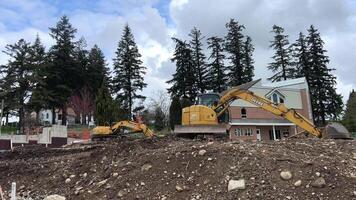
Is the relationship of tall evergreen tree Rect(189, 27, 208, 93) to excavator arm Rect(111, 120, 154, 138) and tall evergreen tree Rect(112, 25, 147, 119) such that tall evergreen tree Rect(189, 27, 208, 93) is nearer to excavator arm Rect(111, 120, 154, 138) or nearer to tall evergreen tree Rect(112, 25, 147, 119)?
tall evergreen tree Rect(112, 25, 147, 119)

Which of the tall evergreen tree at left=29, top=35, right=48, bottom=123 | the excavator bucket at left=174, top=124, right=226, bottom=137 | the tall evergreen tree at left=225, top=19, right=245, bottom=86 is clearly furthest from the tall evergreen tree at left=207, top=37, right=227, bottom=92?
the excavator bucket at left=174, top=124, right=226, bottom=137

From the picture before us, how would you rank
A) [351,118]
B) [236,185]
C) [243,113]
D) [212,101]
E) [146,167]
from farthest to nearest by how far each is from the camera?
[243,113]
[351,118]
[212,101]
[146,167]
[236,185]

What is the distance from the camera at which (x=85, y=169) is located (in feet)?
35.6

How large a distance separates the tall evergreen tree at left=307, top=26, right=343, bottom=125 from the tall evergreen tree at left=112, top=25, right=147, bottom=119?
21.9m

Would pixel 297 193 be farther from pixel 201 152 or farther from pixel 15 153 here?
pixel 15 153

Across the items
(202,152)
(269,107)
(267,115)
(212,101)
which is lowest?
(202,152)

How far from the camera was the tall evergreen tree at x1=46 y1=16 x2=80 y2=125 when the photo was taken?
5360cm

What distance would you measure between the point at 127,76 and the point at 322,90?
25044mm

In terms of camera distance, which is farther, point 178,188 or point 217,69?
point 217,69

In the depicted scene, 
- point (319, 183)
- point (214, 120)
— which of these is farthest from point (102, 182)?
Answer: point (214, 120)

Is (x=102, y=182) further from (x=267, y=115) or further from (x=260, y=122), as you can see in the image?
(x=267, y=115)

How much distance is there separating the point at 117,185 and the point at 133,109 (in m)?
46.1

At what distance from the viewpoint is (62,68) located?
55.9 metres

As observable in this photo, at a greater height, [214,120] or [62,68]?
[62,68]
